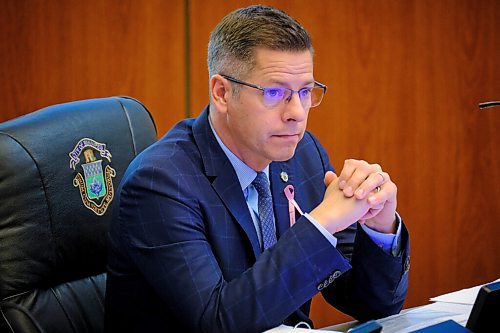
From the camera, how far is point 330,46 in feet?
9.92

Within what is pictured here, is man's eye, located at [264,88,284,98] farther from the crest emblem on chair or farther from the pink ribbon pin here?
the crest emblem on chair

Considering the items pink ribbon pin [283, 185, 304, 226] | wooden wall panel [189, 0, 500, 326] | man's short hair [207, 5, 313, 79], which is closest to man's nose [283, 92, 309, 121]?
man's short hair [207, 5, 313, 79]

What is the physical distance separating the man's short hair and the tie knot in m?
0.24

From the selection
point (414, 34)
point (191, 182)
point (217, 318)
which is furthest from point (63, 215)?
point (414, 34)

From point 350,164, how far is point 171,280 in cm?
44

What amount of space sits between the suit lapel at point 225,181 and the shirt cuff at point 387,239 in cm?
25

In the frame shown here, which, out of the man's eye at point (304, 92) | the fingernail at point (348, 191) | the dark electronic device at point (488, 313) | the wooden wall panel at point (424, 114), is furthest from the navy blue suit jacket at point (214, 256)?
the wooden wall panel at point (424, 114)

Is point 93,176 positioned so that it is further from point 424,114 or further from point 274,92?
A: point 424,114

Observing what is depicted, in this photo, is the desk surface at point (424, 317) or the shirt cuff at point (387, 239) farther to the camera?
the shirt cuff at point (387, 239)

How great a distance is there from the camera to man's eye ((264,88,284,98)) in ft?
5.17

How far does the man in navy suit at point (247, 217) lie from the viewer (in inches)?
55.8

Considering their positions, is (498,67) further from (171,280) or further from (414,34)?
(171,280)

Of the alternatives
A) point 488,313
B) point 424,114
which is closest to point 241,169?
point 488,313

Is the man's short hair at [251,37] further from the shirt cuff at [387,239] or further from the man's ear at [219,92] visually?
the shirt cuff at [387,239]
